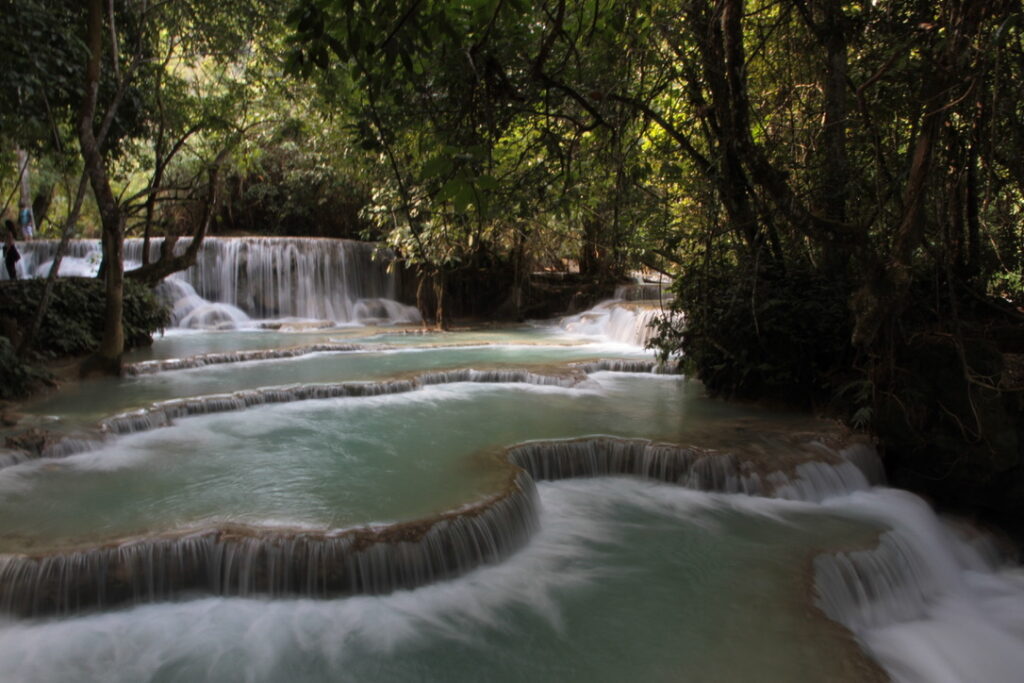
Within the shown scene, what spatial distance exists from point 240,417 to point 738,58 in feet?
20.4

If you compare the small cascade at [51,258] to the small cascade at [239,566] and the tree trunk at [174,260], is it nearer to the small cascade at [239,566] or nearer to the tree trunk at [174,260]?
the tree trunk at [174,260]

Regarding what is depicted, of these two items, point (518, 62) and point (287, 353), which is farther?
point (287, 353)

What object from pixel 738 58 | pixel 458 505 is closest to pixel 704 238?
pixel 738 58

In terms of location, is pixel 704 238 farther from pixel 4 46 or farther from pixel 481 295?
pixel 481 295

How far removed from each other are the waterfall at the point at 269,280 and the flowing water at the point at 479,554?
410 inches

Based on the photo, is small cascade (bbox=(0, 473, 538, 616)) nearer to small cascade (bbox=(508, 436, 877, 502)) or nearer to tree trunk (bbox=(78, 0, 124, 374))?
small cascade (bbox=(508, 436, 877, 502))

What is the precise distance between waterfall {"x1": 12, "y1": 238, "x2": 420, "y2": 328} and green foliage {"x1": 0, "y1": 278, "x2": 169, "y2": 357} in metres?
5.07

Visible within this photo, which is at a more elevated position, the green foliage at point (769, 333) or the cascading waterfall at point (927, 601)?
the green foliage at point (769, 333)

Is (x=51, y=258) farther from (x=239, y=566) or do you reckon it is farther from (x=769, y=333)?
(x=769, y=333)

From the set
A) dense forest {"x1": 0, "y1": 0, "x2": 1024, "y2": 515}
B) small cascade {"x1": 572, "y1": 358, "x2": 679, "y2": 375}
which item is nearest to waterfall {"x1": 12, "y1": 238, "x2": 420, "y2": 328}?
dense forest {"x1": 0, "y1": 0, "x2": 1024, "y2": 515}

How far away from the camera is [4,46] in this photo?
723cm

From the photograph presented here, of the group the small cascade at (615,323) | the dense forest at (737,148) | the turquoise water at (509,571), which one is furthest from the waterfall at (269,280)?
the turquoise water at (509,571)

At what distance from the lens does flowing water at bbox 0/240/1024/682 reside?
3.60 metres

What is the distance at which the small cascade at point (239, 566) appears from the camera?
12.4ft
